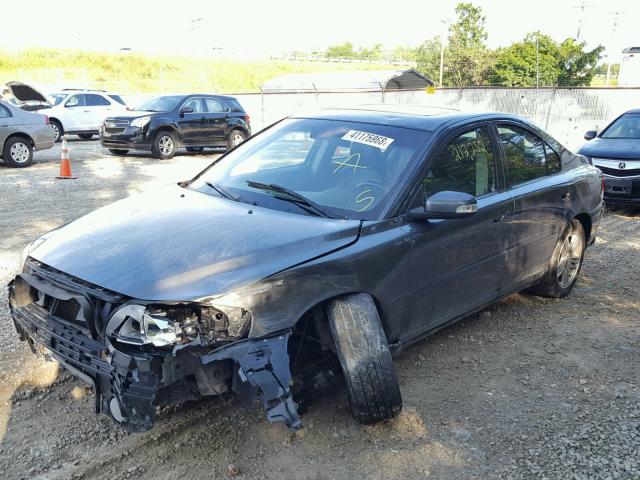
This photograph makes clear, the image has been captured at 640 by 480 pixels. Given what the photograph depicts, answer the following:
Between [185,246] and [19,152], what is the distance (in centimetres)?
1204

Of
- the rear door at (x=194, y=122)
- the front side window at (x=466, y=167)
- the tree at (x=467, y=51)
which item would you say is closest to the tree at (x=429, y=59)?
the tree at (x=467, y=51)

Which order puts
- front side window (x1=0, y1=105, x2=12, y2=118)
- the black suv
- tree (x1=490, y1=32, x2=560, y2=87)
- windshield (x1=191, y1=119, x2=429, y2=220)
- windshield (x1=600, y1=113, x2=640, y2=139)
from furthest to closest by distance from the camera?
tree (x1=490, y1=32, x2=560, y2=87)
the black suv
front side window (x1=0, y1=105, x2=12, y2=118)
windshield (x1=600, y1=113, x2=640, y2=139)
windshield (x1=191, y1=119, x2=429, y2=220)

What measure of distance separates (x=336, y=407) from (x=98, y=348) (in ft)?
4.74

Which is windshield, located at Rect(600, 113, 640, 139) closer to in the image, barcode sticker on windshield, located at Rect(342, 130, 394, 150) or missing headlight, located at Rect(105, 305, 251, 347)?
barcode sticker on windshield, located at Rect(342, 130, 394, 150)

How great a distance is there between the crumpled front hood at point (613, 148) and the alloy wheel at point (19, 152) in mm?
11236

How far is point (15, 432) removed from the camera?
338cm

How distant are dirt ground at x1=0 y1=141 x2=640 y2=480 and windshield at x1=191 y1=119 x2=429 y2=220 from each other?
3.93 feet

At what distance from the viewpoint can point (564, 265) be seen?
551 centimetres

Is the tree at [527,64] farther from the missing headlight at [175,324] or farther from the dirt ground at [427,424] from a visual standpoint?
the missing headlight at [175,324]

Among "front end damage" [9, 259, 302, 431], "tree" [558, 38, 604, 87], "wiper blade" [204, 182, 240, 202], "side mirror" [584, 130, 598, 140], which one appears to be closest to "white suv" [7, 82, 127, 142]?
"side mirror" [584, 130, 598, 140]

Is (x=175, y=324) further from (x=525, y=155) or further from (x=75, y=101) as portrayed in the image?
(x=75, y=101)

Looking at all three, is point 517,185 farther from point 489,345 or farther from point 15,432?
point 15,432

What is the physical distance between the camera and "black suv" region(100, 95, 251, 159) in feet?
51.2

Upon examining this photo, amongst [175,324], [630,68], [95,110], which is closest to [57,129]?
[95,110]
